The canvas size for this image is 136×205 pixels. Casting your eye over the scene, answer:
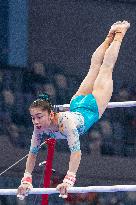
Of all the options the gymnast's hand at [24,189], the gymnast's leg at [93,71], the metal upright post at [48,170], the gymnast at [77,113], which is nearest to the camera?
the gymnast's hand at [24,189]

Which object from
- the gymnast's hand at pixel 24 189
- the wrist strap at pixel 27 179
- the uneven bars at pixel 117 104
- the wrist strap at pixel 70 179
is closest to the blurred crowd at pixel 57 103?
the uneven bars at pixel 117 104

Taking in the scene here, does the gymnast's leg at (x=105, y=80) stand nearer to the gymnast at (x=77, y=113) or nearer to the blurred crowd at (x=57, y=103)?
the gymnast at (x=77, y=113)

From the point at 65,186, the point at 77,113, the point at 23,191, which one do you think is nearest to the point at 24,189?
the point at 23,191

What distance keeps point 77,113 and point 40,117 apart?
25.7 inches

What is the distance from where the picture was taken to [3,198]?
969 cm

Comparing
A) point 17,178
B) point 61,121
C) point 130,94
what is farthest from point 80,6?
point 61,121

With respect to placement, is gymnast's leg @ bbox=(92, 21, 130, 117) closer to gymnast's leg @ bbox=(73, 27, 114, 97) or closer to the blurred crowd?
gymnast's leg @ bbox=(73, 27, 114, 97)

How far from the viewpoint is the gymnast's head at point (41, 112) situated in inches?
171

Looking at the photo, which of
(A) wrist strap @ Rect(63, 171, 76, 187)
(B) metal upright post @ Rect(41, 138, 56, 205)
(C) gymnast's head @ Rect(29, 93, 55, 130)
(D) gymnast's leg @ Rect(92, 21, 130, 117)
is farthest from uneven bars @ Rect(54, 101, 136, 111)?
(A) wrist strap @ Rect(63, 171, 76, 187)

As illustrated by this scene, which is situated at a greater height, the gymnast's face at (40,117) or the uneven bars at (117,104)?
the uneven bars at (117,104)

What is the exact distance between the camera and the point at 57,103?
10531mm

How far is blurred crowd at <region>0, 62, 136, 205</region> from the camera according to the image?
10.1 metres

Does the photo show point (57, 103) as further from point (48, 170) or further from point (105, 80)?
point (48, 170)

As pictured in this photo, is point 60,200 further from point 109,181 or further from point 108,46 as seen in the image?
point 108,46
